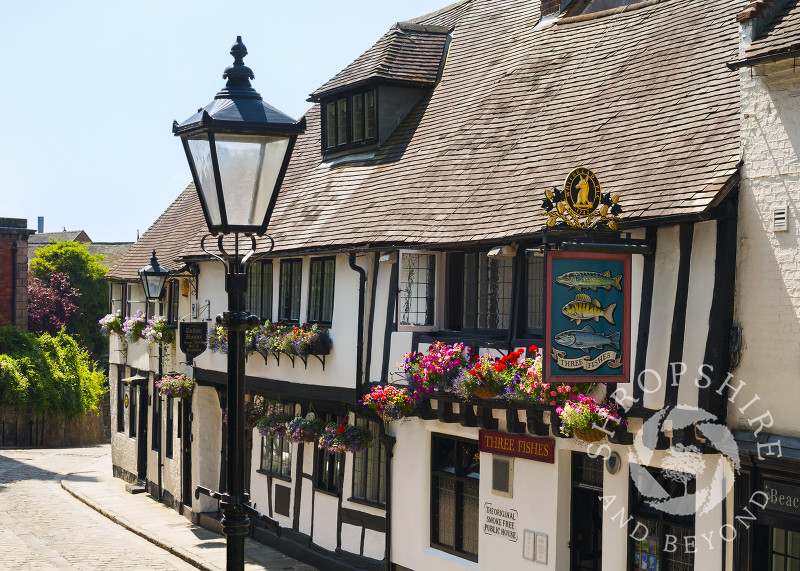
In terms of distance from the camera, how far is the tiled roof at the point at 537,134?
36.9 ft

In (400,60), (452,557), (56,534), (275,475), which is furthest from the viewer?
(56,534)

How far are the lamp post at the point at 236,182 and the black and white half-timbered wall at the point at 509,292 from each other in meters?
4.51

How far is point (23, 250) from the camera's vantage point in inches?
1706

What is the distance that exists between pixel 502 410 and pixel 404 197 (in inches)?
169

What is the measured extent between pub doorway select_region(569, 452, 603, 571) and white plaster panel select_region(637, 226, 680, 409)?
1.76 metres

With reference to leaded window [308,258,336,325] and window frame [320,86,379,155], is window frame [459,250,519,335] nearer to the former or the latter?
leaded window [308,258,336,325]

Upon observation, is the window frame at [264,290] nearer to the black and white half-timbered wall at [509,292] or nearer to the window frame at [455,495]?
the black and white half-timbered wall at [509,292]

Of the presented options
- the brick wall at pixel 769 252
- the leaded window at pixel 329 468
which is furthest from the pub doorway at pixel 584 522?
the leaded window at pixel 329 468

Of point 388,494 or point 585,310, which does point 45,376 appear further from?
point 585,310

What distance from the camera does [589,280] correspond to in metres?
10.3

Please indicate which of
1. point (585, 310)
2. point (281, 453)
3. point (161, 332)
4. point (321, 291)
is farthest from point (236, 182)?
point (161, 332)

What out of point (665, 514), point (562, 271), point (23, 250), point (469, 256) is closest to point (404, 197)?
point (469, 256)

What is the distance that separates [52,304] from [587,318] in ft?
155

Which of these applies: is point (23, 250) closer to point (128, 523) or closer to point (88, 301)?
point (88, 301)
